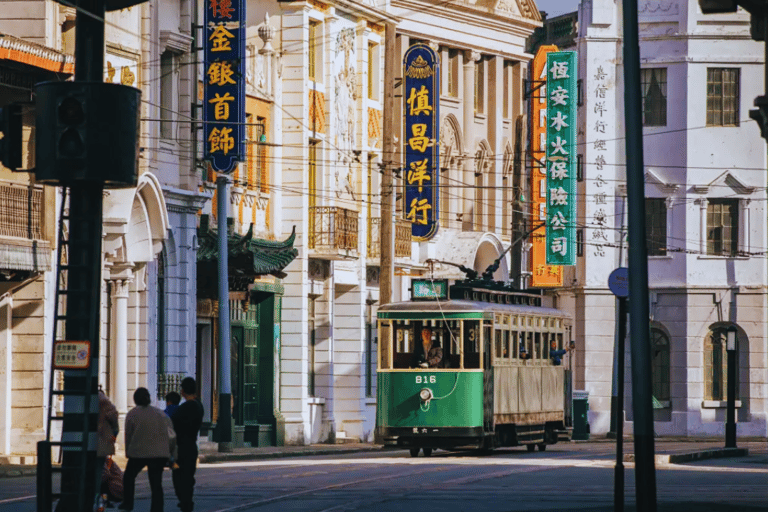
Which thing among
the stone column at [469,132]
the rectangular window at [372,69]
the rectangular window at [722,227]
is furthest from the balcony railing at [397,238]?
the rectangular window at [722,227]

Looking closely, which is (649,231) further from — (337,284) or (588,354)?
(337,284)

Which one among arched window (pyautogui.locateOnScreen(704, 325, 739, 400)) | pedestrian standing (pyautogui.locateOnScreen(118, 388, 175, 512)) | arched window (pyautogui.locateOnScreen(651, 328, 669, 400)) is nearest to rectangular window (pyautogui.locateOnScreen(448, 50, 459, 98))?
arched window (pyautogui.locateOnScreen(651, 328, 669, 400))

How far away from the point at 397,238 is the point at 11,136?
38.1 metres

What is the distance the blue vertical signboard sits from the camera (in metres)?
54.2

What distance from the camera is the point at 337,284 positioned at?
Result: 54312 millimetres

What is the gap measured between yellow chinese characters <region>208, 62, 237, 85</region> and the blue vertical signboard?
1145 centimetres

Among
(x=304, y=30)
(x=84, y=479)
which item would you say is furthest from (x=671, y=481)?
(x=304, y=30)

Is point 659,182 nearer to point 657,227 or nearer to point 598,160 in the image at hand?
point 657,227

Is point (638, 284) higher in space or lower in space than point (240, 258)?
lower

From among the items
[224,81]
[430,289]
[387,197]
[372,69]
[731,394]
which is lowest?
[731,394]

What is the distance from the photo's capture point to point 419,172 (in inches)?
2165

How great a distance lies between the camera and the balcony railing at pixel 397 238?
182ft

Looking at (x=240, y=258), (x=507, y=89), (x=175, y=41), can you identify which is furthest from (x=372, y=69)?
(x=175, y=41)

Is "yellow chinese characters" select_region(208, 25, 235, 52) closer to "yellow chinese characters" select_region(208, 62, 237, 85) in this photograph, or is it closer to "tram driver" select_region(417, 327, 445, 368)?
"yellow chinese characters" select_region(208, 62, 237, 85)
